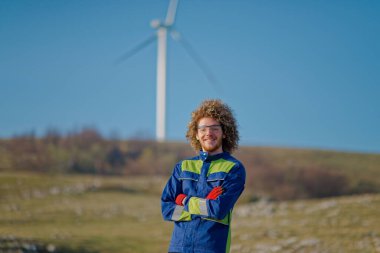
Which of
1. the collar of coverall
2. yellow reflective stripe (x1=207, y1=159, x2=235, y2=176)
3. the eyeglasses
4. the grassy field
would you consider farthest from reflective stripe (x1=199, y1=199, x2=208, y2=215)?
the grassy field

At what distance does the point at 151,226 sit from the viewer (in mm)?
21203

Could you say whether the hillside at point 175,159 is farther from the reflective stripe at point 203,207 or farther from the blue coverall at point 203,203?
the reflective stripe at point 203,207

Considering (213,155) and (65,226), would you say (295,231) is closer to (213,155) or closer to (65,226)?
(65,226)

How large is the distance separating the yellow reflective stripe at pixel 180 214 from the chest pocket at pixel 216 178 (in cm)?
28

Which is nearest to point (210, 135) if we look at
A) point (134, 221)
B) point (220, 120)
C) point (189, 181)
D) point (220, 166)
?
point (220, 120)

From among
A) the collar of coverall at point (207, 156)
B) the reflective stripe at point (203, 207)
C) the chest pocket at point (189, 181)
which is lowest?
the reflective stripe at point (203, 207)

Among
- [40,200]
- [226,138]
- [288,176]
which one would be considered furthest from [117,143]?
[226,138]

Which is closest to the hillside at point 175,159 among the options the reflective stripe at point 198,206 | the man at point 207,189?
the man at point 207,189

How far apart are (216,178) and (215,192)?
0.12 m

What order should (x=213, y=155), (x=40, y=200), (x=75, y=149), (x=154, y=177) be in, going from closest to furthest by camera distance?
1. (x=213, y=155)
2. (x=40, y=200)
3. (x=154, y=177)
4. (x=75, y=149)

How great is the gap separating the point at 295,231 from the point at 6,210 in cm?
1263

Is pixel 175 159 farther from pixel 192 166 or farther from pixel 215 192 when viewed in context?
pixel 215 192

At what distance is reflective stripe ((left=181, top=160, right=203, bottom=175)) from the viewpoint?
4934mm

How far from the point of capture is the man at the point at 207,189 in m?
A: 4.70
